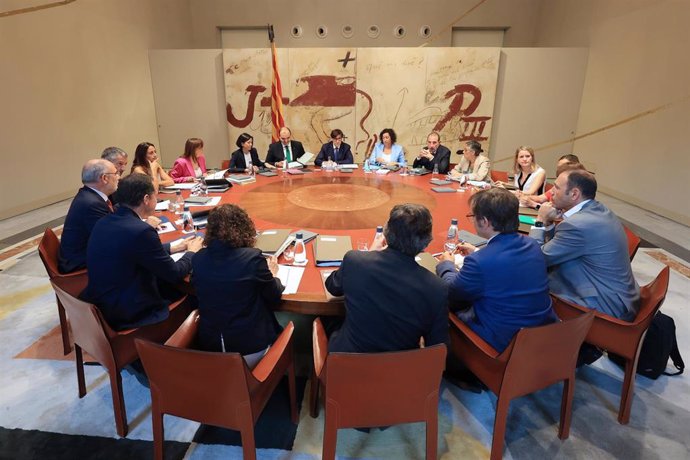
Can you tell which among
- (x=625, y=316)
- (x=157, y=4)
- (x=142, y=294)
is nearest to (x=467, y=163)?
(x=625, y=316)

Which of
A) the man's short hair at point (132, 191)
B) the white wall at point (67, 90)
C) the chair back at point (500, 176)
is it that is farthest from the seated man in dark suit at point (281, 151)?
the man's short hair at point (132, 191)

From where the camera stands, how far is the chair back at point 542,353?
5.64 feet

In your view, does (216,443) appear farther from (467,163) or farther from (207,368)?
(467,163)

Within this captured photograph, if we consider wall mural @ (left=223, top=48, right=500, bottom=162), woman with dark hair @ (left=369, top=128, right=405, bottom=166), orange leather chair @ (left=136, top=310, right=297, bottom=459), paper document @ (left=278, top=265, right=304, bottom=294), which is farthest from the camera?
wall mural @ (left=223, top=48, right=500, bottom=162)

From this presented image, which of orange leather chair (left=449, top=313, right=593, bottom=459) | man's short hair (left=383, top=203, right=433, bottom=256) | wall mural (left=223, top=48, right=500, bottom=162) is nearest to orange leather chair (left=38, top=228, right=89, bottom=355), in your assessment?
man's short hair (left=383, top=203, right=433, bottom=256)

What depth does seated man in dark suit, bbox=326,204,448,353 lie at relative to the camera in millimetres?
1709

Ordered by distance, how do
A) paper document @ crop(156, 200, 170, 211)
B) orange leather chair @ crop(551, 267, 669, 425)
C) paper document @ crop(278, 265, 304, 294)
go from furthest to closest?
paper document @ crop(156, 200, 170, 211) → paper document @ crop(278, 265, 304, 294) → orange leather chair @ crop(551, 267, 669, 425)

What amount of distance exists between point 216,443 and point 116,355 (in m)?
0.66

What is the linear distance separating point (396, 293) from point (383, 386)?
14.5 inches

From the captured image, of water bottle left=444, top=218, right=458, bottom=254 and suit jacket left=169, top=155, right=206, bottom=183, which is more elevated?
suit jacket left=169, top=155, right=206, bottom=183

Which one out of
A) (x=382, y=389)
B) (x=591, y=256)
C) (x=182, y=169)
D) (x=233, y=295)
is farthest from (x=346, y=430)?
(x=182, y=169)

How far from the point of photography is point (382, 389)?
157 cm

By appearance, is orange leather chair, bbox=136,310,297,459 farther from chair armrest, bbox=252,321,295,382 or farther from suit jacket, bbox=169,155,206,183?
suit jacket, bbox=169,155,206,183

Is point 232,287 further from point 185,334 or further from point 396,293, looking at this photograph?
point 396,293
